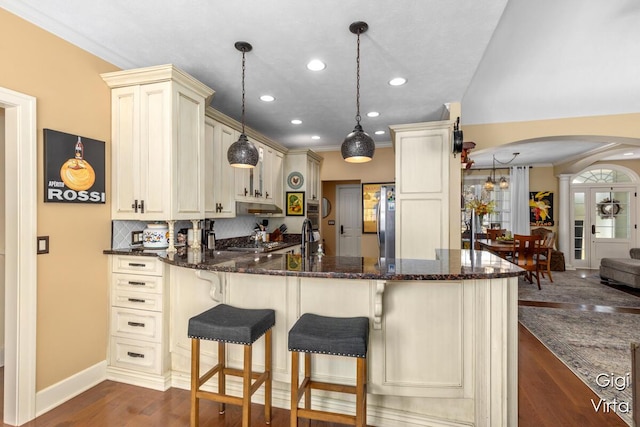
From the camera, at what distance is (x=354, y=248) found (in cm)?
694

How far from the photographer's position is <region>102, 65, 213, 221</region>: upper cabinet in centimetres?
249

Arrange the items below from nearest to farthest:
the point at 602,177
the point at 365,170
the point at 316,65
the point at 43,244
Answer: the point at 43,244, the point at 316,65, the point at 365,170, the point at 602,177

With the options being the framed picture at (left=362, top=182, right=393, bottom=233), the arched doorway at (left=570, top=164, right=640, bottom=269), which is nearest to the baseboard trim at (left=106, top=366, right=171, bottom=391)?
the framed picture at (left=362, top=182, right=393, bottom=233)

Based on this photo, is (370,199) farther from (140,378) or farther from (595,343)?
(140,378)

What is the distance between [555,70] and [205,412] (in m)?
4.71

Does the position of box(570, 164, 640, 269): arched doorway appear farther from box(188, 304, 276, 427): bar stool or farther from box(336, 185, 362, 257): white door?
box(188, 304, 276, 427): bar stool

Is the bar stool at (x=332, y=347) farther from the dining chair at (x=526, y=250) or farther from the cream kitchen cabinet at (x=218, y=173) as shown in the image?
the dining chair at (x=526, y=250)

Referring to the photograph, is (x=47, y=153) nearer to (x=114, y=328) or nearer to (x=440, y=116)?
(x=114, y=328)

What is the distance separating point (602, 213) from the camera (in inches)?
294

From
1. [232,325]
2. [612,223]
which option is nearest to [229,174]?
[232,325]

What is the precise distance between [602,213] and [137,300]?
31.8 ft

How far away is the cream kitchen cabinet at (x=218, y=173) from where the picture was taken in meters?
3.26

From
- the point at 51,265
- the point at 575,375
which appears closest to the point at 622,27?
the point at 575,375

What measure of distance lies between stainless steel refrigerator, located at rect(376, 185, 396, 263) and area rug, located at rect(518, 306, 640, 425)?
6.15 feet
